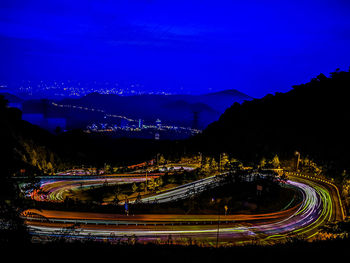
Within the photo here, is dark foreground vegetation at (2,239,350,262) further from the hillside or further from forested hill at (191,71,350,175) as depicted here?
the hillside

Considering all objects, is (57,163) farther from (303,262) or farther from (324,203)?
(303,262)

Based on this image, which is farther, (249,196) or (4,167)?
(249,196)

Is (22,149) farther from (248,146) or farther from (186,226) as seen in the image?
(248,146)

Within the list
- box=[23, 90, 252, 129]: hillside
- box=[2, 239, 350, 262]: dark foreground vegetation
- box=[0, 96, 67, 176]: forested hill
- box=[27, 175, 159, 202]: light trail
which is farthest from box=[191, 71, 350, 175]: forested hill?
box=[23, 90, 252, 129]: hillside

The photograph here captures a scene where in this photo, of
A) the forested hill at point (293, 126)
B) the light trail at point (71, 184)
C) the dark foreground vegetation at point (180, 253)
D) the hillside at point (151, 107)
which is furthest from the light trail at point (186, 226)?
the hillside at point (151, 107)

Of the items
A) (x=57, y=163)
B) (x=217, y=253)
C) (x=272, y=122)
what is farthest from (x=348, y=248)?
(x=57, y=163)

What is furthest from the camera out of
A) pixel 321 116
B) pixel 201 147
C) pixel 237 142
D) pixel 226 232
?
pixel 201 147
